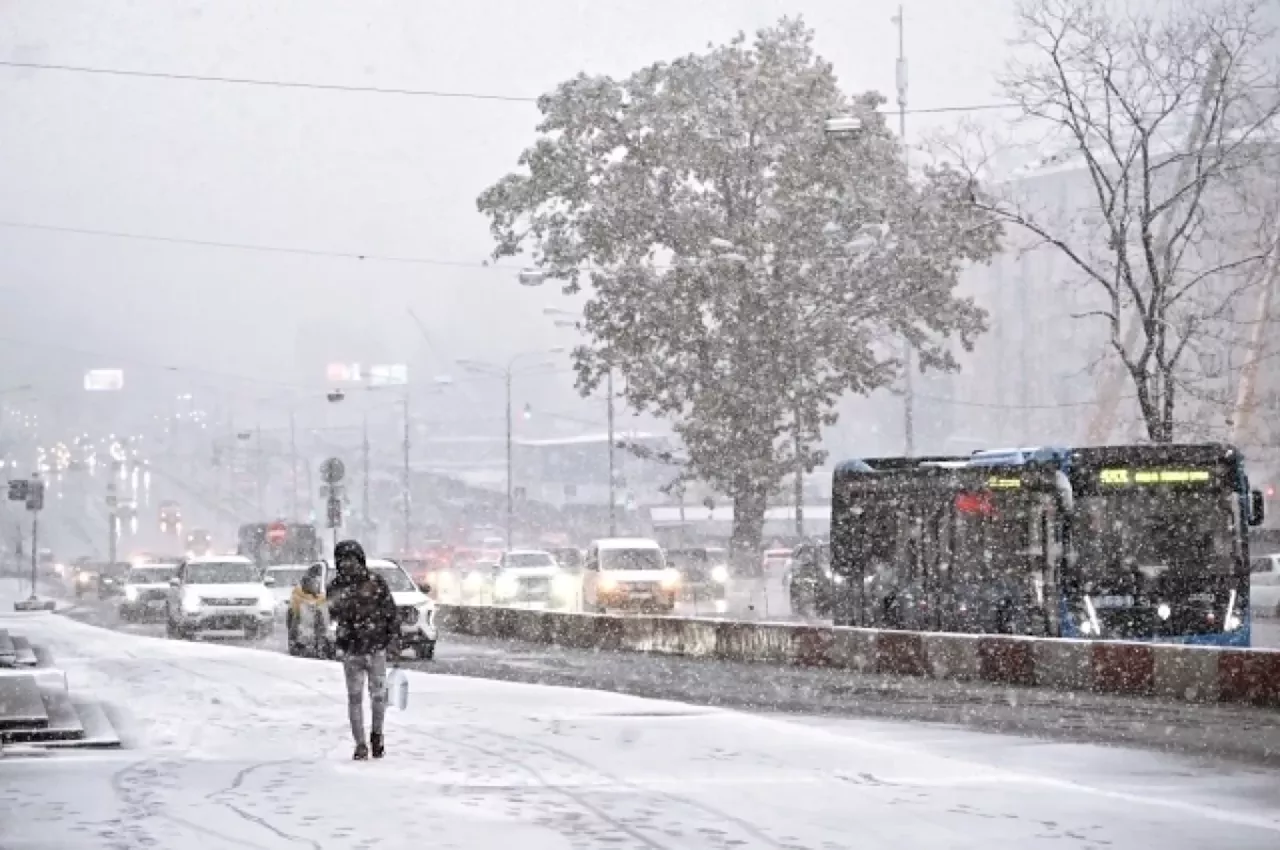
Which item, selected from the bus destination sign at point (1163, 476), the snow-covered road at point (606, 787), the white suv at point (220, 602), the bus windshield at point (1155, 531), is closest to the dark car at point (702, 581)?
the white suv at point (220, 602)

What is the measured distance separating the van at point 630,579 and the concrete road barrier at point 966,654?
1122 cm

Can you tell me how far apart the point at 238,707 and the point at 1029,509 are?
1231 centimetres

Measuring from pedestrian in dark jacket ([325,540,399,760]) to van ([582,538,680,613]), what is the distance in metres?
36.5

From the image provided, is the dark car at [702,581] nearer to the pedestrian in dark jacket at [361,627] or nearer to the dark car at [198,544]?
the pedestrian in dark jacket at [361,627]

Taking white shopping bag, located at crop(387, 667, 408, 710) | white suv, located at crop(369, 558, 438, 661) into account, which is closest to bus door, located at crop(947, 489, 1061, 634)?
white suv, located at crop(369, 558, 438, 661)

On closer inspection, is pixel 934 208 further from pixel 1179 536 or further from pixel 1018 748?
pixel 1018 748

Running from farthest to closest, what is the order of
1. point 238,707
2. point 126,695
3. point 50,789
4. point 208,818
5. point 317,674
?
point 317,674, point 126,695, point 238,707, point 50,789, point 208,818

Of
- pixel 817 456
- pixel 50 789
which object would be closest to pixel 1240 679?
pixel 50 789

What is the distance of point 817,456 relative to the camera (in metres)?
57.8

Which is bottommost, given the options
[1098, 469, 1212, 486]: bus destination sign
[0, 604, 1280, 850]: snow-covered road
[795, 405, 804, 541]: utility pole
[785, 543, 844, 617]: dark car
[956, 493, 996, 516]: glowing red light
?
[0, 604, 1280, 850]: snow-covered road

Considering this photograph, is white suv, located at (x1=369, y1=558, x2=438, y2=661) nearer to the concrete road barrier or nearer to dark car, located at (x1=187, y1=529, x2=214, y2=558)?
the concrete road barrier

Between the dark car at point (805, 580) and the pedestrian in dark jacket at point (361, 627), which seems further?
the dark car at point (805, 580)

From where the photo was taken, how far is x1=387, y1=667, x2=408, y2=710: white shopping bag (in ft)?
57.7

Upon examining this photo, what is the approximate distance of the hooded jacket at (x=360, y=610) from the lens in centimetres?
1636
